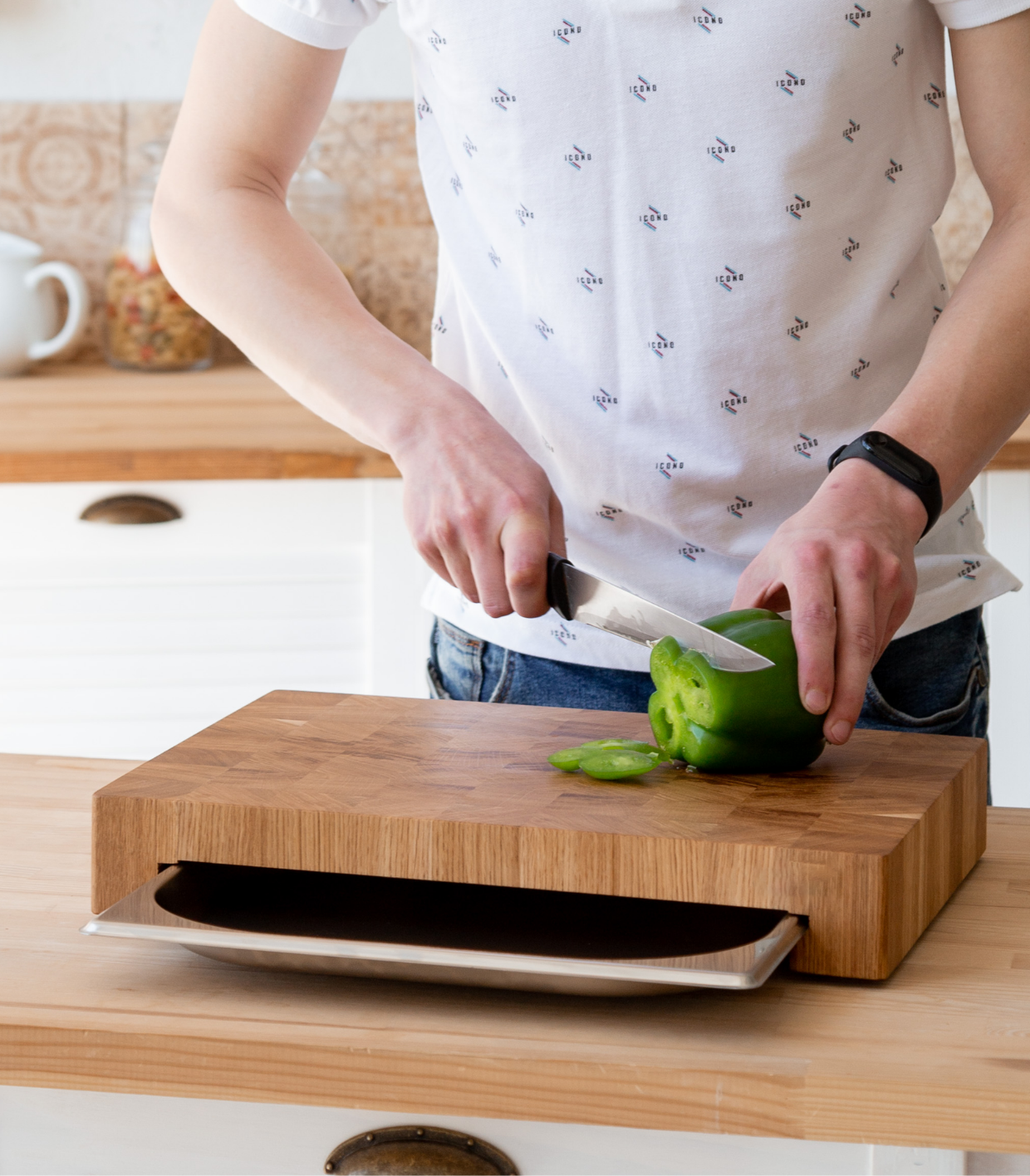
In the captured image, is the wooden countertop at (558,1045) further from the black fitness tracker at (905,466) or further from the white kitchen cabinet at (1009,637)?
the white kitchen cabinet at (1009,637)

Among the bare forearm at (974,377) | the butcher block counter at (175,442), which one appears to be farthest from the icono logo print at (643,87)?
the butcher block counter at (175,442)

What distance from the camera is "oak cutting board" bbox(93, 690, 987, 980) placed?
2.00 feet

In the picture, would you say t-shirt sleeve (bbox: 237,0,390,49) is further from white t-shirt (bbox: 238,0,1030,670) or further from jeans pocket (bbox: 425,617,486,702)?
jeans pocket (bbox: 425,617,486,702)

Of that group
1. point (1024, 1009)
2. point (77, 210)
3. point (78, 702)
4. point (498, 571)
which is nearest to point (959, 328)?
point (498, 571)

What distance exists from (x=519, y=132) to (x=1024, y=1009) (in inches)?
24.0

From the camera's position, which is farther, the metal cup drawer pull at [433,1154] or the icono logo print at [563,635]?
the icono logo print at [563,635]

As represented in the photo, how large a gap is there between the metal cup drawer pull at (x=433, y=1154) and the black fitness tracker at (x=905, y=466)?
395mm

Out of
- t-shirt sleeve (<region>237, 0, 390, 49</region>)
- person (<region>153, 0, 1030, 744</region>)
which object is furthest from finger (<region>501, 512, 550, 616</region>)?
t-shirt sleeve (<region>237, 0, 390, 49</region>)

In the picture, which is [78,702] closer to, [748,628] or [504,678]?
[504,678]

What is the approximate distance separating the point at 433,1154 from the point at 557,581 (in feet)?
1.03

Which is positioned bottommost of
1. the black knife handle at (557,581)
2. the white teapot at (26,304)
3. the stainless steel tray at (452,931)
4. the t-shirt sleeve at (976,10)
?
the stainless steel tray at (452,931)

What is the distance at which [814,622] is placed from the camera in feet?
2.32

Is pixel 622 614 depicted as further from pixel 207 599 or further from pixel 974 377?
pixel 207 599

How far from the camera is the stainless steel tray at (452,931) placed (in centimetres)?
55
